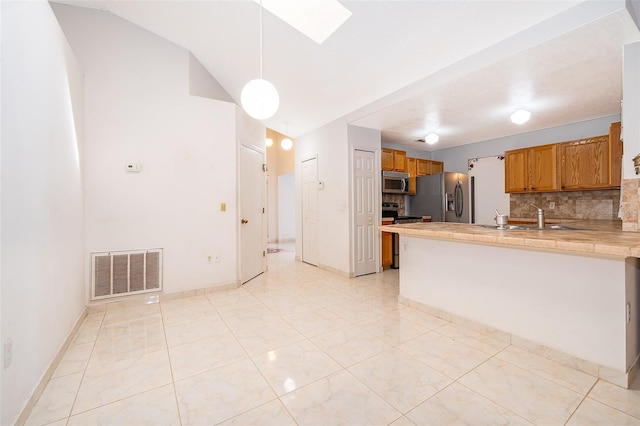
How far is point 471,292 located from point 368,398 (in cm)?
154

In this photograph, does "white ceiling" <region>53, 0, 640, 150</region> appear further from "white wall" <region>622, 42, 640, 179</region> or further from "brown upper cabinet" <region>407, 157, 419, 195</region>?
"brown upper cabinet" <region>407, 157, 419, 195</region>

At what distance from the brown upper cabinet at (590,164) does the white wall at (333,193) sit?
3608mm

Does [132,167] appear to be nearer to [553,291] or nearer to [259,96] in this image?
[259,96]

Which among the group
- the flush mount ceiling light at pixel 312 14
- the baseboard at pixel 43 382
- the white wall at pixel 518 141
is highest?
the flush mount ceiling light at pixel 312 14

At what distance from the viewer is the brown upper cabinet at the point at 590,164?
A: 3838 millimetres

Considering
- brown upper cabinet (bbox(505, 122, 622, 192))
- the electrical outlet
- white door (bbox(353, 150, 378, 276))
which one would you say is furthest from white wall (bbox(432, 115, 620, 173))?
the electrical outlet

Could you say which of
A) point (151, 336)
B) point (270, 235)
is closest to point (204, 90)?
point (151, 336)

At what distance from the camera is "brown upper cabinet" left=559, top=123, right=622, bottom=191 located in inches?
151

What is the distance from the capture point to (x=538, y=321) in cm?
212

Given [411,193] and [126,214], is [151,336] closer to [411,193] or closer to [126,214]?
[126,214]

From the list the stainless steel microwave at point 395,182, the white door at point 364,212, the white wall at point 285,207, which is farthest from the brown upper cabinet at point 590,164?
the white wall at point 285,207

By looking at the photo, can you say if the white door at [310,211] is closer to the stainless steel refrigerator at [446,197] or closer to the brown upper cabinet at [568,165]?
the stainless steel refrigerator at [446,197]

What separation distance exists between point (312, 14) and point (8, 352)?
3378 millimetres

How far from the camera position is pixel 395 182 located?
544cm
